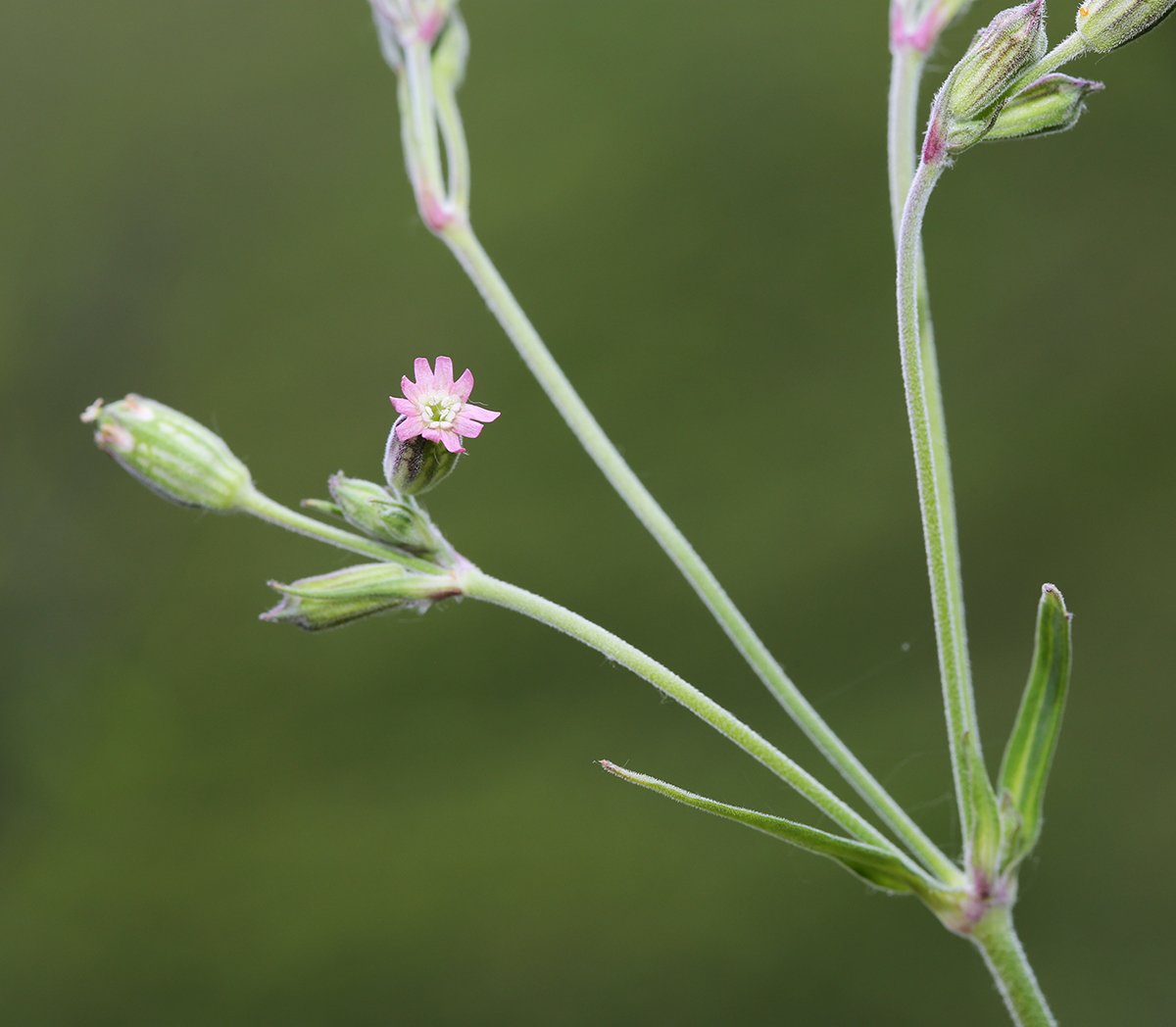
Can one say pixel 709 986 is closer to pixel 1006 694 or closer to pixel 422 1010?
pixel 422 1010

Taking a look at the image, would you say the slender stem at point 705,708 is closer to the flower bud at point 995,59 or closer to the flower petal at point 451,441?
the flower petal at point 451,441

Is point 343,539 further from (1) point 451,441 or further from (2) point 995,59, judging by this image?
(2) point 995,59

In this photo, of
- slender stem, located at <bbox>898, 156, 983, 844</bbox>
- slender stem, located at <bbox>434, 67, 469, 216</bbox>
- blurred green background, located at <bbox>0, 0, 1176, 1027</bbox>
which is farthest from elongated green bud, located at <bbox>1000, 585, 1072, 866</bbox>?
blurred green background, located at <bbox>0, 0, 1176, 1027</bbox>

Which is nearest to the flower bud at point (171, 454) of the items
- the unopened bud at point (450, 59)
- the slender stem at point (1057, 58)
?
the unopened bud at point (450, 59)

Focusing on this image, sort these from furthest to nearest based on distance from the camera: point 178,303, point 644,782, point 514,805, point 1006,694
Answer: point 178,303, point 514,805, point 1006,694, point 644,782

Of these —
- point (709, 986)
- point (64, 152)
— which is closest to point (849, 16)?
point (64, 152)

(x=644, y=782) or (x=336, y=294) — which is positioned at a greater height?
(x=336, y=294)
